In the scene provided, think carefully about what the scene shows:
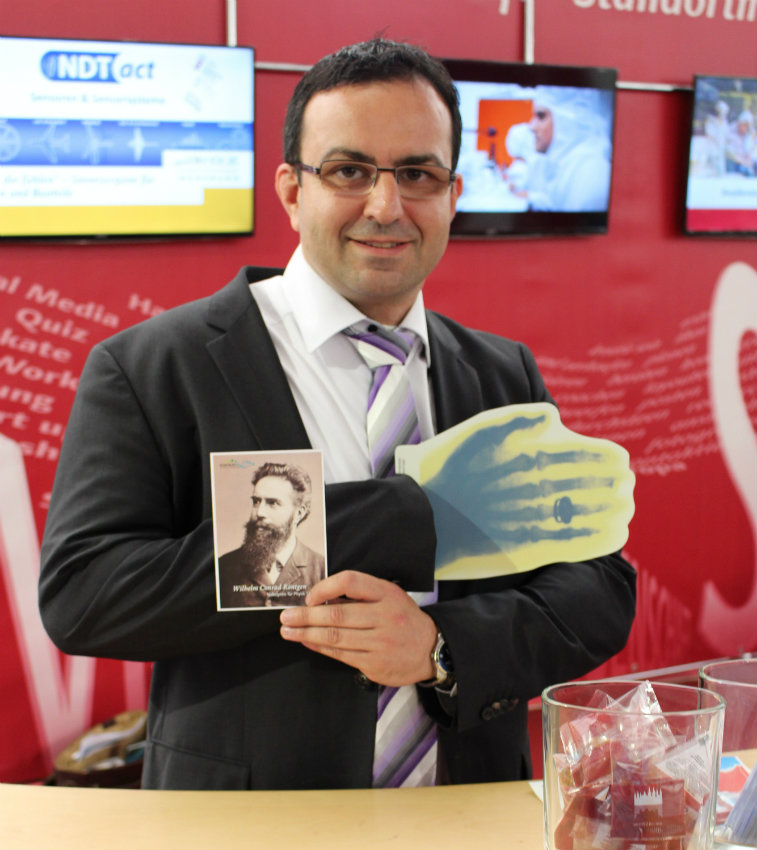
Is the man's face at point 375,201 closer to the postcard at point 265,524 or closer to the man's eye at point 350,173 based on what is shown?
the man's eye at point 350,173

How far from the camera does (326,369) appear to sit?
4.81 feet

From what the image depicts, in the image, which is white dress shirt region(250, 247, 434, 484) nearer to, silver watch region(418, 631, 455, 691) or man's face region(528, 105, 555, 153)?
silver watch region(418, 631, 455, 691)

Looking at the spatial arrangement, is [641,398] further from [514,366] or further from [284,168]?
[284,168]

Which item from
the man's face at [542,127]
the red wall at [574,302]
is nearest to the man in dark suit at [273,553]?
the red wall at [574,302]

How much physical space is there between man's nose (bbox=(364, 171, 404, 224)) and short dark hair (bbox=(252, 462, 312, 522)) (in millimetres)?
480

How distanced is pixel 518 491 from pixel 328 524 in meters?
0.26

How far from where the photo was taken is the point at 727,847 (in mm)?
979

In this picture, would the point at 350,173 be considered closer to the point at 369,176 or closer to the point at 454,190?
the point at 369,176

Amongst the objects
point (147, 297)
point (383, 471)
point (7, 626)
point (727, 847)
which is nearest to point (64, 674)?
point (7, 626)

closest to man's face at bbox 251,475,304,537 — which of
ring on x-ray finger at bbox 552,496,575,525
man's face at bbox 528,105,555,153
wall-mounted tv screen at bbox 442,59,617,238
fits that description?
ring on x-ray finger at bbox 552,496,575,525

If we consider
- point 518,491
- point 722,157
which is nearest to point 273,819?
point 518,491

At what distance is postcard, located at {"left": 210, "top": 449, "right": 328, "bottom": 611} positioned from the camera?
3.61 feet

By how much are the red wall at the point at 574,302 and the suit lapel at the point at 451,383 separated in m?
1.66

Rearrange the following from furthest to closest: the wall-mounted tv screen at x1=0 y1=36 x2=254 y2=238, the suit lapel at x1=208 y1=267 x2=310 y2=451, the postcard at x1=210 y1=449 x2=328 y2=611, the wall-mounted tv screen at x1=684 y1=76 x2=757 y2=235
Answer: the wall-mounted tv screen at x1=684 y1=76 x2=757 y2=235 → the wall-mounted tv screen at x1=0 y1=36 x2=254 y2=238 → the suit lapel at x1=208 y1=267 x2=310 y2=451 → the postcard at x1=210 y1=449 x2=328 y2=611
